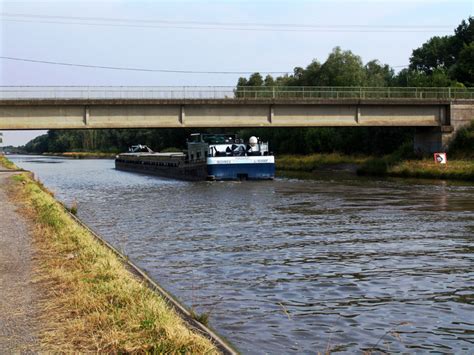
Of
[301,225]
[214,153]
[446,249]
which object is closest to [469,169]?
[214,153]

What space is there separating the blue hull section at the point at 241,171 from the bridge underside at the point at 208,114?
129 inches

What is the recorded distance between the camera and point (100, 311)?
7.51m

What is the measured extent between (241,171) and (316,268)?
115 feet

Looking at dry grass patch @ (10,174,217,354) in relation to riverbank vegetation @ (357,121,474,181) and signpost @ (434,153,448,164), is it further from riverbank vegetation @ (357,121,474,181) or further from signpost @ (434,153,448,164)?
signpost @ (434,153,448,164)

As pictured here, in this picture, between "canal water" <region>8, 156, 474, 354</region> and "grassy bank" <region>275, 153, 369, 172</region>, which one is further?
"grassy bank" <region>275, 153, 369, 172</region>

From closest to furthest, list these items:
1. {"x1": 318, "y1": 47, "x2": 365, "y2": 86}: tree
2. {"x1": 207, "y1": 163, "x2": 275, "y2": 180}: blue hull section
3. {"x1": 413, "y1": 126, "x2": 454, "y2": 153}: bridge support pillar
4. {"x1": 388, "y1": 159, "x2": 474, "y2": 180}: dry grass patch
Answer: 1. {"x1": 388, "y1": 159, "x2": 474, "y2": 180}: dry grass patch
2. {"x1": 207, "y1": 163, "x2": 275, "y2": 180}: blue hull section
3. {"x1": 413, "y1": 126, "x2": 454, "y2": 153}: bridge support pillar
4. {"x1": 318, "y1": 47, "x2": 365, "y2": 86}: tree

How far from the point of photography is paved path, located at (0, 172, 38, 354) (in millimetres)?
6594

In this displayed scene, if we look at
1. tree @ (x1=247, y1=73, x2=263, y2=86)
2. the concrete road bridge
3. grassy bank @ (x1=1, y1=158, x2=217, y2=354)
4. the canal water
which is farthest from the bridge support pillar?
tree @ (x1=247, y1=73, x2=263, y2=86)

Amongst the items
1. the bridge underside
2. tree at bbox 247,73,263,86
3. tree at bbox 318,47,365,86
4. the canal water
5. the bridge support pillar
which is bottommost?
the canal water

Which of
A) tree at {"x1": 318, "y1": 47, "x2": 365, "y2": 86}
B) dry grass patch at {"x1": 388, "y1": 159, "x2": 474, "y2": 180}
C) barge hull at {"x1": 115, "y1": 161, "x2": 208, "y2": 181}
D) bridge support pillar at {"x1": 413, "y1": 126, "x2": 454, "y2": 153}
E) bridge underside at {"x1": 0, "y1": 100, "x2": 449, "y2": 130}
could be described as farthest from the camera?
tree at {"x1": 318, "y1": 47, "x2": 365, "y2": 86}

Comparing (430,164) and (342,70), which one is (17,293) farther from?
(342,70)

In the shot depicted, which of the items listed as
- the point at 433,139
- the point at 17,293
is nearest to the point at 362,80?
the point at 433,139

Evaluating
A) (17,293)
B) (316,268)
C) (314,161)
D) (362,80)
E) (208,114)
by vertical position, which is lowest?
(316,268)

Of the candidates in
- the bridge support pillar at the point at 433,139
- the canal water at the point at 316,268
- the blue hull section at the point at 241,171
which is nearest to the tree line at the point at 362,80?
the bridge support pillar at the point at 433,139
